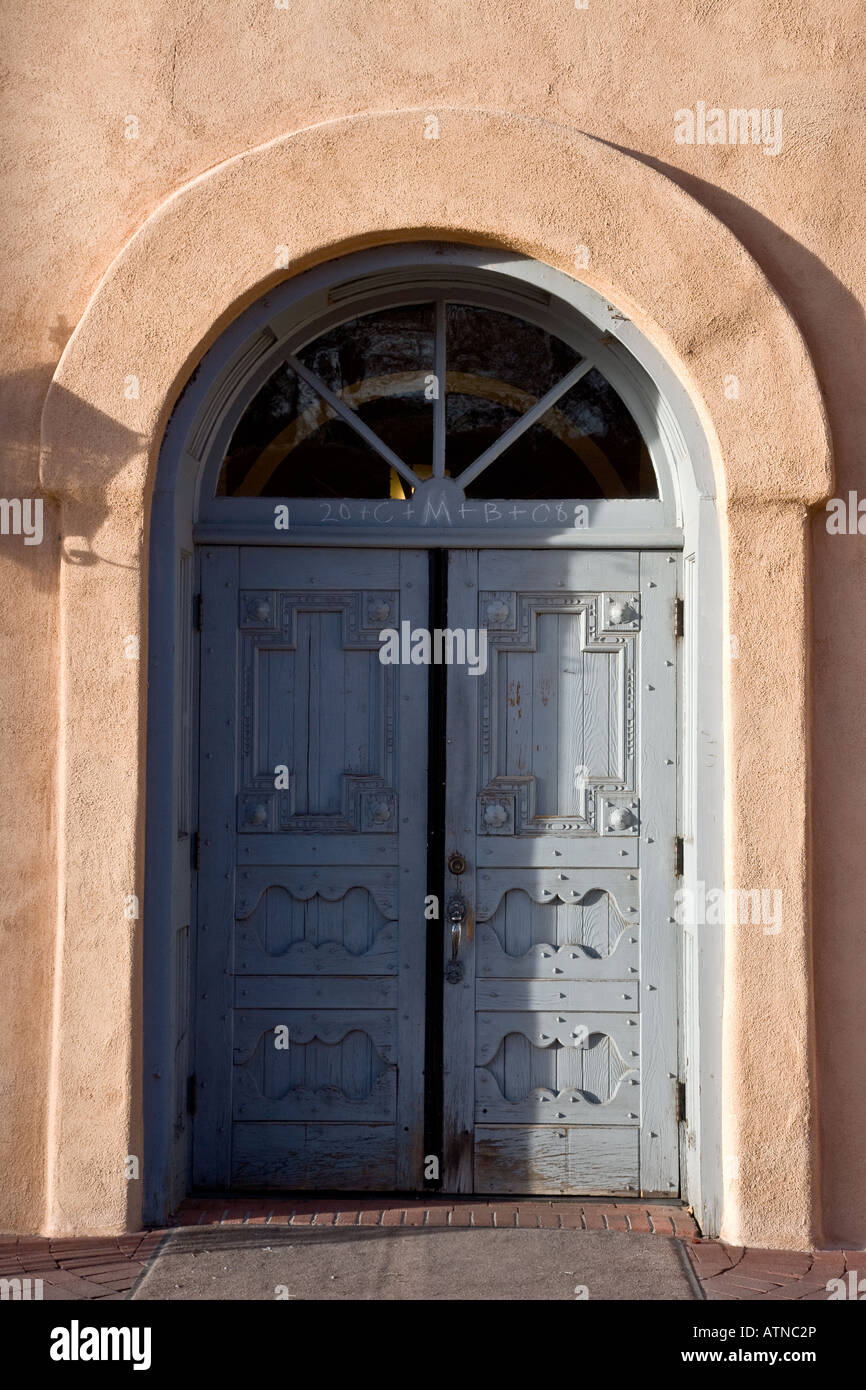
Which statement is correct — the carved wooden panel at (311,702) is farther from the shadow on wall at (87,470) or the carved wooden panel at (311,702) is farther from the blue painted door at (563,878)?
the shadow on wall at (87,470)

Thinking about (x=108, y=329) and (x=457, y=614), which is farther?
(x=457, y=614)

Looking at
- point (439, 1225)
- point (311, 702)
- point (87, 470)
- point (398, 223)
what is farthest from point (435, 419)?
point (439, 1225)

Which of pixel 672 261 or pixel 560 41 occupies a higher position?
pixel 560 41

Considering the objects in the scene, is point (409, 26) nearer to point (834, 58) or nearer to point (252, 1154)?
point (834, 58)

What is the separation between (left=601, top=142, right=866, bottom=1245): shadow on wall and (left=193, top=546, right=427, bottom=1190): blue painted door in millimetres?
1560

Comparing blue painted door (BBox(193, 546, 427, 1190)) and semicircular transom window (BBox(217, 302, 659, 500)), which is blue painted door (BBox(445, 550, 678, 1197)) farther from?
semicircular transom window (BBox(217, 302, 659, 500))

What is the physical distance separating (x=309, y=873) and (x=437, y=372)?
2.15 meters

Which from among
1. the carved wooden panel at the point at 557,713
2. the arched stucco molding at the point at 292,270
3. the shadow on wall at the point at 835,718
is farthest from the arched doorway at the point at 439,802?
the shadow on wall at the point at 835,718

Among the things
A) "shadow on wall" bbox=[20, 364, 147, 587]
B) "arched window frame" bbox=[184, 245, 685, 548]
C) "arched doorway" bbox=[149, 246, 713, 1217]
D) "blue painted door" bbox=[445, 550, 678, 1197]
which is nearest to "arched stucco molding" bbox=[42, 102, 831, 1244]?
"shadow on wall" bbox=[20, 364, 147, 587]

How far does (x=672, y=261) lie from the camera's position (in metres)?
4.88

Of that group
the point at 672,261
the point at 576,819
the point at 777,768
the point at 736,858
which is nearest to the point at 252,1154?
the point at 576,819

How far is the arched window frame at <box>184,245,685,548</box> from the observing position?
16.7 feet

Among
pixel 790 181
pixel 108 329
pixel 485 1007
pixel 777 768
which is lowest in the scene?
pixel 485 1007

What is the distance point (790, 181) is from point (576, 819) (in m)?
2.61
